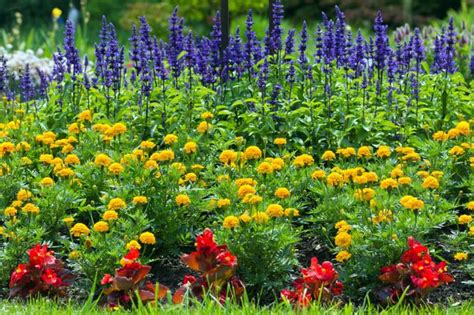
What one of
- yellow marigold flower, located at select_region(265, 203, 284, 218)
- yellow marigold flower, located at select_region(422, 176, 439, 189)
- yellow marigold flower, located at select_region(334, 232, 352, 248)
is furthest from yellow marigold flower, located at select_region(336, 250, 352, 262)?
yellow marigold flower, located at select_region(422, 176, 439, 189)

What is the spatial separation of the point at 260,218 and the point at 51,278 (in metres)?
1.12

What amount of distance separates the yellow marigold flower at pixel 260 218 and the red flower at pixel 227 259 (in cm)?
26

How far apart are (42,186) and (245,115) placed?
1.64m

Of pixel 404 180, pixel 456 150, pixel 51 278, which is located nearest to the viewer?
pixel 51 278

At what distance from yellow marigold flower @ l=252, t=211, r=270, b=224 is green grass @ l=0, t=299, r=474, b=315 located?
0.44m

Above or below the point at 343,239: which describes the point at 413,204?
above

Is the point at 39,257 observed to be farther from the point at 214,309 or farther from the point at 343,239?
the point at 343,239

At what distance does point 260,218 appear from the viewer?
15.4 ft

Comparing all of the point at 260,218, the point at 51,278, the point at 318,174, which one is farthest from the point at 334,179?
the point at 51,278

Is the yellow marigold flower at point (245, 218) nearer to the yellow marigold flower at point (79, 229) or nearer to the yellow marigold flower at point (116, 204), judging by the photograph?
the yellow marigold flower at point (116, 204)

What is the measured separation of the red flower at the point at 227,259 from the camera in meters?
4.52

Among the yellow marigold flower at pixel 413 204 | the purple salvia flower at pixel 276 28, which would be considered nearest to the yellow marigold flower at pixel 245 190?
the yellow marigold flower at pixel 413 204

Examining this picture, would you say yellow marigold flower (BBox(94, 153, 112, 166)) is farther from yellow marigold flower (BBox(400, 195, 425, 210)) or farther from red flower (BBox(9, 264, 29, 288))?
yellow marigold flower (BBox(400, 195, 425, 210))

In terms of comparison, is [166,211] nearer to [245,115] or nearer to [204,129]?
[204,129]
